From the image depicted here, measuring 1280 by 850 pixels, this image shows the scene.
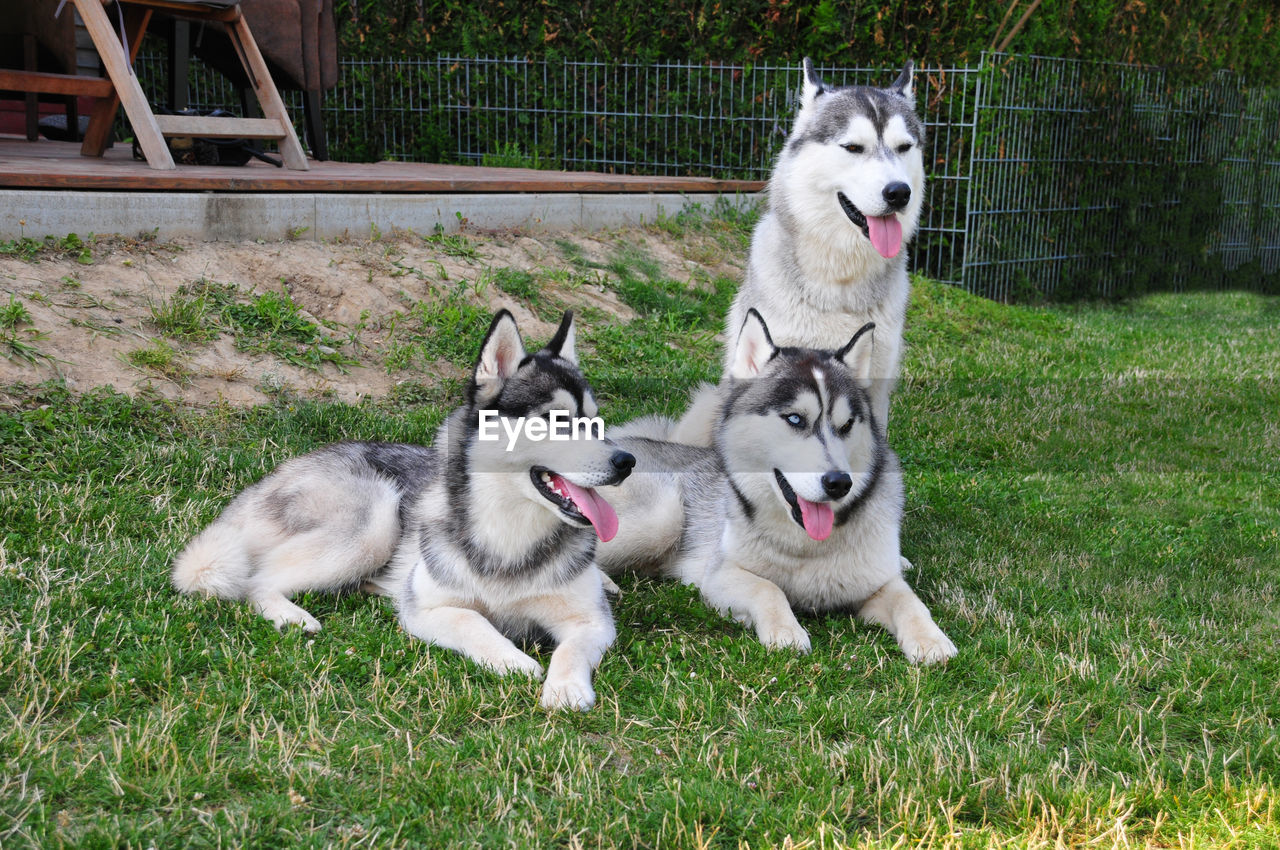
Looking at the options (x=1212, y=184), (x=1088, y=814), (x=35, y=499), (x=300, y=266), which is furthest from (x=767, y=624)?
(x=1212, y=184)

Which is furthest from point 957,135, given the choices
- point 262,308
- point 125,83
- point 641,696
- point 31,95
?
point 641,696

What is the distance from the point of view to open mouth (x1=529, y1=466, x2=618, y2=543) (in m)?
3.36

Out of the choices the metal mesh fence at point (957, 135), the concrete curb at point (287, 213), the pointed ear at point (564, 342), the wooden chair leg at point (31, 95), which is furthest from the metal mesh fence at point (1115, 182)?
the wooden chair leg at point (31, 95)

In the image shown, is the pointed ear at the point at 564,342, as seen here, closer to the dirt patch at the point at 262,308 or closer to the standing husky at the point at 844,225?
the standing husky at the point at 844,225

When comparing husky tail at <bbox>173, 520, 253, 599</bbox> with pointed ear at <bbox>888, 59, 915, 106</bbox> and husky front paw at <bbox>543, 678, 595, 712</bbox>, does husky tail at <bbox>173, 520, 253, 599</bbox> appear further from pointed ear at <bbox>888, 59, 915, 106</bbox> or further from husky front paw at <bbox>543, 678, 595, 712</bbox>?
pointed ear at <bbox>888, 59, 915, 106</bbox>

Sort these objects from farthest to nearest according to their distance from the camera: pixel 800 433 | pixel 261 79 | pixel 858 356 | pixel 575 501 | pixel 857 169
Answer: pixel 261 79 < pixel 857 169 < pixel 858 356 < pixel 800 433 < pixel 575 501

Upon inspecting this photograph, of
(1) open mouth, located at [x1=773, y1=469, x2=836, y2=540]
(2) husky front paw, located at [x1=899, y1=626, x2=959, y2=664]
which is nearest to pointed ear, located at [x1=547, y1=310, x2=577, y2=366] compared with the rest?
(1) open mouth, located at [x1=773, y1=469, x2=836, y2=540]

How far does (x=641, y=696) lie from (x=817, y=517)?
3.15ft

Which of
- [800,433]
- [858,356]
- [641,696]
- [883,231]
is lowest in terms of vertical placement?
[641,696]

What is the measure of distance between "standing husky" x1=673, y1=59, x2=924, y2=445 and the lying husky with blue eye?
2.39 feet

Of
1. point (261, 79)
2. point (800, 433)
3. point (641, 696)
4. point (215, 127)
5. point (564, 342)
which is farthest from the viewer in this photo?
point (261, 79)

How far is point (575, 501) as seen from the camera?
3389 mm

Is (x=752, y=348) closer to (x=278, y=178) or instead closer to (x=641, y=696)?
(x=641, y=696)

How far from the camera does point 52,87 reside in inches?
282
